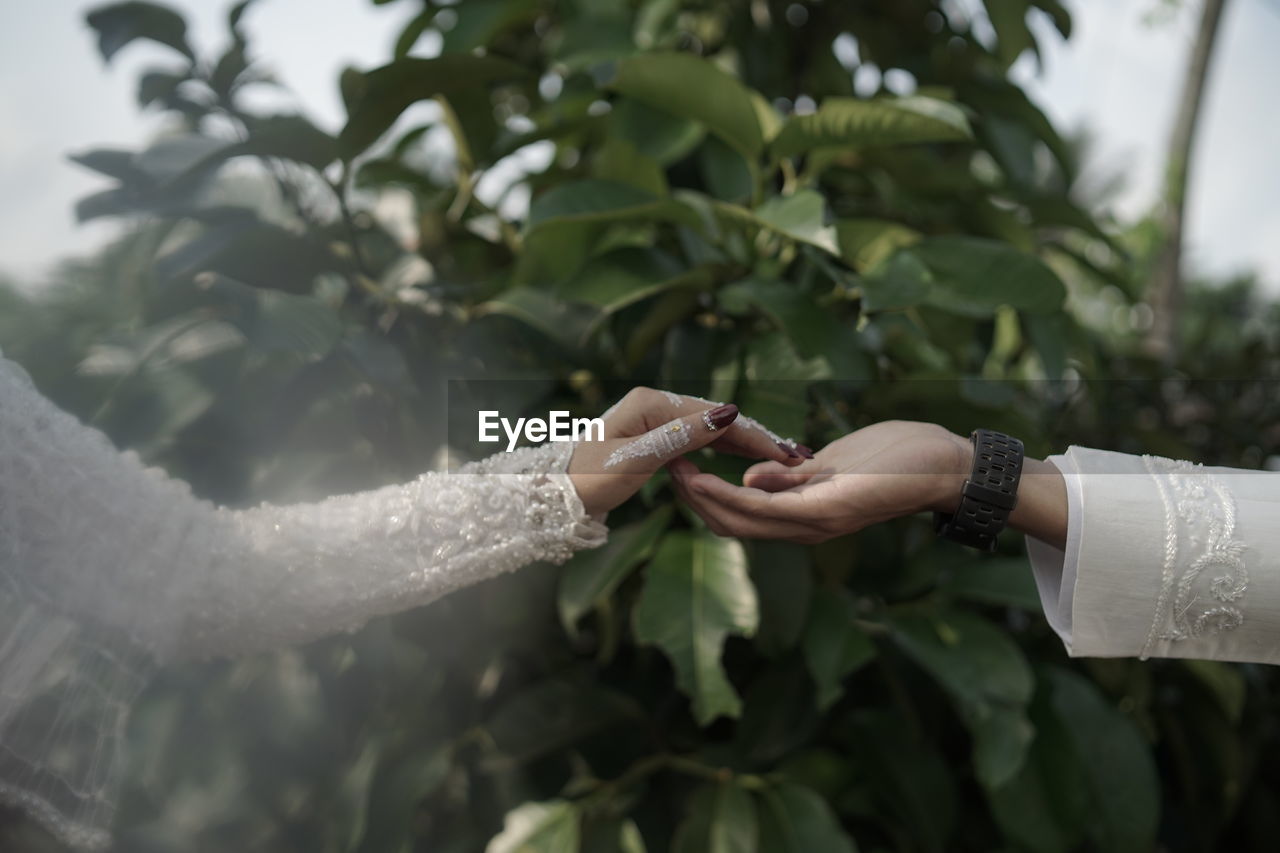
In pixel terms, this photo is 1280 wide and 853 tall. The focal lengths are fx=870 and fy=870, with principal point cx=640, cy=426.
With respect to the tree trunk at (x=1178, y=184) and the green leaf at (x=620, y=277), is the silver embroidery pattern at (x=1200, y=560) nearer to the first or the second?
the green leaf at (x=620, y=277)

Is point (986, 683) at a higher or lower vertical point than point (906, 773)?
higher

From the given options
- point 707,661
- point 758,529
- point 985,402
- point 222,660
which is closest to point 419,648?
point 222,660

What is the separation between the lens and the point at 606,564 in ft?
2.37

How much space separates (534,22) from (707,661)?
2.69ft

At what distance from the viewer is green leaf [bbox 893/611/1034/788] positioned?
0.76 meters

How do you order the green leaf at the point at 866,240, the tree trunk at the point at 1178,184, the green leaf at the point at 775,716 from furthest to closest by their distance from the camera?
1. the tree trunk at the point at 1178,184
2. the green leaf at the point at 775,716
3. the green leaf at the point at 866,240

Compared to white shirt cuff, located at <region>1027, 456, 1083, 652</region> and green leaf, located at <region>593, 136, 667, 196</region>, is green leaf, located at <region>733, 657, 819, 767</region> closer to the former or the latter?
white shirt cuff, located at <region>1027, 456, 1083, 652</region>

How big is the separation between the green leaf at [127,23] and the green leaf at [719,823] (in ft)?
2.86

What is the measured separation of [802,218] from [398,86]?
0.39m

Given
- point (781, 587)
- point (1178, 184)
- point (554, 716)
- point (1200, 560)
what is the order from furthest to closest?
point (1178, 184) → point (554, 716) → point (781, 587) → point (1200, 560)

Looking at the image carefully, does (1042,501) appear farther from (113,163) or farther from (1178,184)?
(1178,184)

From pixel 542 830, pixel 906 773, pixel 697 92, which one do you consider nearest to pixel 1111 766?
pixel 906 773

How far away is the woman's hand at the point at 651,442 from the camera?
560mm

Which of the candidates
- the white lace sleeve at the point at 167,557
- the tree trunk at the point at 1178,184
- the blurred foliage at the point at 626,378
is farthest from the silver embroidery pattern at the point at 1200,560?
the tree trunk at the point at 1178,184
